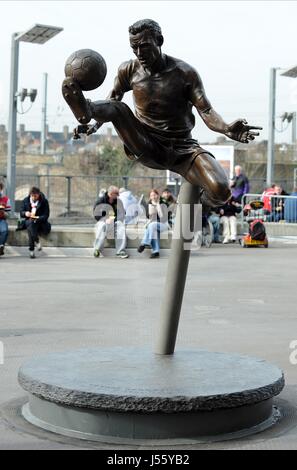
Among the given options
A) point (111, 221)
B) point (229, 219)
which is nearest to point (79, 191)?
point (229, 219)

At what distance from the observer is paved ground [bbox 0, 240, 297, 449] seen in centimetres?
629

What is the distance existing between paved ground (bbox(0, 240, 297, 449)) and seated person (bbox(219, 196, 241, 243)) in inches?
131

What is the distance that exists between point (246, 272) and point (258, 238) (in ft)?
17.3

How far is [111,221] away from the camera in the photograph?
1836cm

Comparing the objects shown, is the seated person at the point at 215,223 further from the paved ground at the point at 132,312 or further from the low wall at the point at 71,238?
the paved ground at the point at 132,312

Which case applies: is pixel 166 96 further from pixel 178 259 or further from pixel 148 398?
pixel 148 398

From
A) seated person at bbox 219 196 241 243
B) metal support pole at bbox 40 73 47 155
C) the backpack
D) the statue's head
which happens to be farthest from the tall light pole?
metal support pole at bbox 40 73 47 155

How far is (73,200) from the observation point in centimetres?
3103

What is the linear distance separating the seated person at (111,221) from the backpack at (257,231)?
12.3 ft

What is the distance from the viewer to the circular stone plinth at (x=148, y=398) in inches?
211

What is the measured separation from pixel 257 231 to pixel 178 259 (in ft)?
48.3

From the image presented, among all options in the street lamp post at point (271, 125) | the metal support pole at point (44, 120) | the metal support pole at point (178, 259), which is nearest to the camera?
the metal support pole at point (178, 259)

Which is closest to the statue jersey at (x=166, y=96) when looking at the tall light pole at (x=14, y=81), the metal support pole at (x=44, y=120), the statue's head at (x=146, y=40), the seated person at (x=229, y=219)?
the statue's head at (x=146, y=40)

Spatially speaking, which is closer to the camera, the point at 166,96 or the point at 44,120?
the point at 166,96
